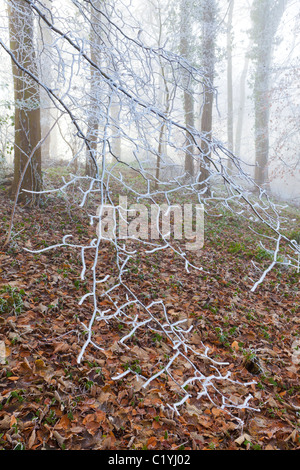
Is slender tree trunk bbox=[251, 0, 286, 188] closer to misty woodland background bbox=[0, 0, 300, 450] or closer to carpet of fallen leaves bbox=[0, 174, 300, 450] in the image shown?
misty woodland background bbox=[0, 0, 300, 450]

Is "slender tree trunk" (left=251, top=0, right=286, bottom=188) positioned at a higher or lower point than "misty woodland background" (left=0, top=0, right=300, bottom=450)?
higher

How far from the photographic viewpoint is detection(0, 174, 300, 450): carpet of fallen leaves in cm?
171

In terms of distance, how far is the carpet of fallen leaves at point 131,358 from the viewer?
1.71 meters

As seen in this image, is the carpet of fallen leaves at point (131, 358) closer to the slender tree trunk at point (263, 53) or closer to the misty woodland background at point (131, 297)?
the misty woodland background at point (131, 297)

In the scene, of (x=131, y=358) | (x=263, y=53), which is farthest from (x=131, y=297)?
(x=263, y=53)

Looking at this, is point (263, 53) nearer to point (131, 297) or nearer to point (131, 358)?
point (131, 297)

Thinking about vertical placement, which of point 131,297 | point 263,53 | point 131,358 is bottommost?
point 131,358

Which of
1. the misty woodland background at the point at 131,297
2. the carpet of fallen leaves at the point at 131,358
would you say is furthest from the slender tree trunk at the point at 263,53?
the carpet of fallen leaves at the point at 131,358

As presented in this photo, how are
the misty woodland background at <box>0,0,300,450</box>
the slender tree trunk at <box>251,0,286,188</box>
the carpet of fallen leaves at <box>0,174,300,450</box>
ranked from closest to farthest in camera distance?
the misty woodland background at <box>0,0,300,450</box> < the carpet of fallen leaves at <box>0,174,300,450</box> < the slender tree trunk at <box>251,0,286,188</box>

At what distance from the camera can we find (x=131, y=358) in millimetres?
2285

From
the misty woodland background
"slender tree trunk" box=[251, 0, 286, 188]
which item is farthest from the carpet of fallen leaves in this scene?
"slender tree trunk" box=[251, 0, 286, 188]

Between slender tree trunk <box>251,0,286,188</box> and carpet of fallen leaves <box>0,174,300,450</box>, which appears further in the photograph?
slender tree trunk <box>251,0,286,188</box>

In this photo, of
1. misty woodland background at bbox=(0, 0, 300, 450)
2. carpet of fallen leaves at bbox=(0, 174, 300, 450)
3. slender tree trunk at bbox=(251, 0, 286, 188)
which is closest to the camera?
misty woodland background at bbox=(0, 0, 300, 450)

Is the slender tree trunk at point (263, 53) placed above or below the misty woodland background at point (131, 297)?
above
